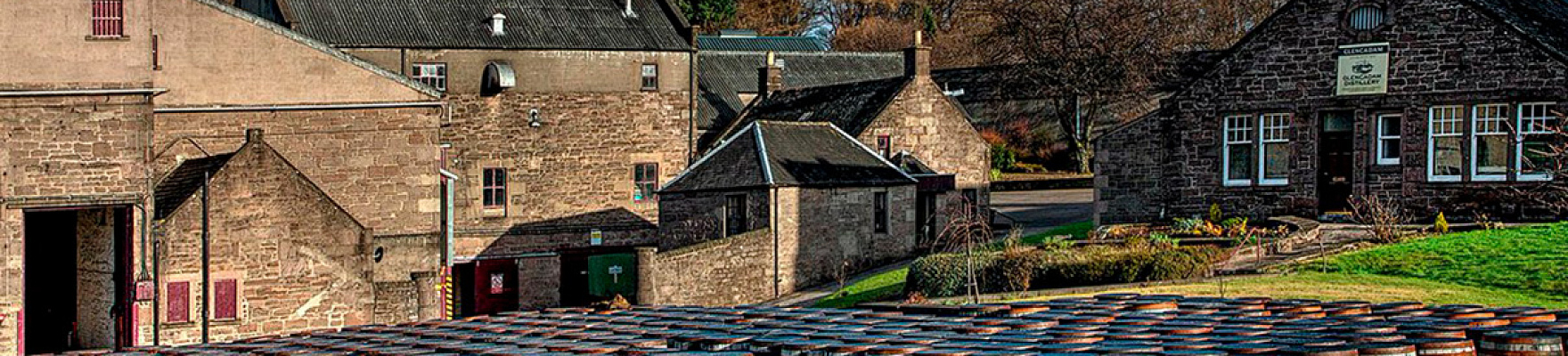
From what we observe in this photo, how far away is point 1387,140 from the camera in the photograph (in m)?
37.9

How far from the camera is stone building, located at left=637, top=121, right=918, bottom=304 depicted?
3994cm

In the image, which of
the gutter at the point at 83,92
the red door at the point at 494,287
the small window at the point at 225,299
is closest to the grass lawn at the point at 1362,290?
the small window at the point at 225,299

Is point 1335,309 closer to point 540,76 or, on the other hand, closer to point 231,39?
point 231,39

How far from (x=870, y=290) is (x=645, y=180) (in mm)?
14167

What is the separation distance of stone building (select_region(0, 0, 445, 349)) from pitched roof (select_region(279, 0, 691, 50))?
911 centimetres

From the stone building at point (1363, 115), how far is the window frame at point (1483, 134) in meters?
0.02

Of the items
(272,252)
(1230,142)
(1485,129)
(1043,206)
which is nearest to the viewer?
(272,252)

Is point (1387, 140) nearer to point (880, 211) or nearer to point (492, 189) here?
point (880, 211)

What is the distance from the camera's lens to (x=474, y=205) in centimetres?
4838

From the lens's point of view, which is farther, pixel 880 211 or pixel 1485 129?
pixel 880 211

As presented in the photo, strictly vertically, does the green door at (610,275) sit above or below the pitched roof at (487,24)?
below

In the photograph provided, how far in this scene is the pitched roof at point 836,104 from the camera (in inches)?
1922

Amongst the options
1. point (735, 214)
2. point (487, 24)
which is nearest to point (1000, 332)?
point (735, 214)

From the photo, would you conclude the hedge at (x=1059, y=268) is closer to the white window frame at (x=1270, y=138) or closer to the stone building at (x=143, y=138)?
the white window frame at (x=1270, y=138)
